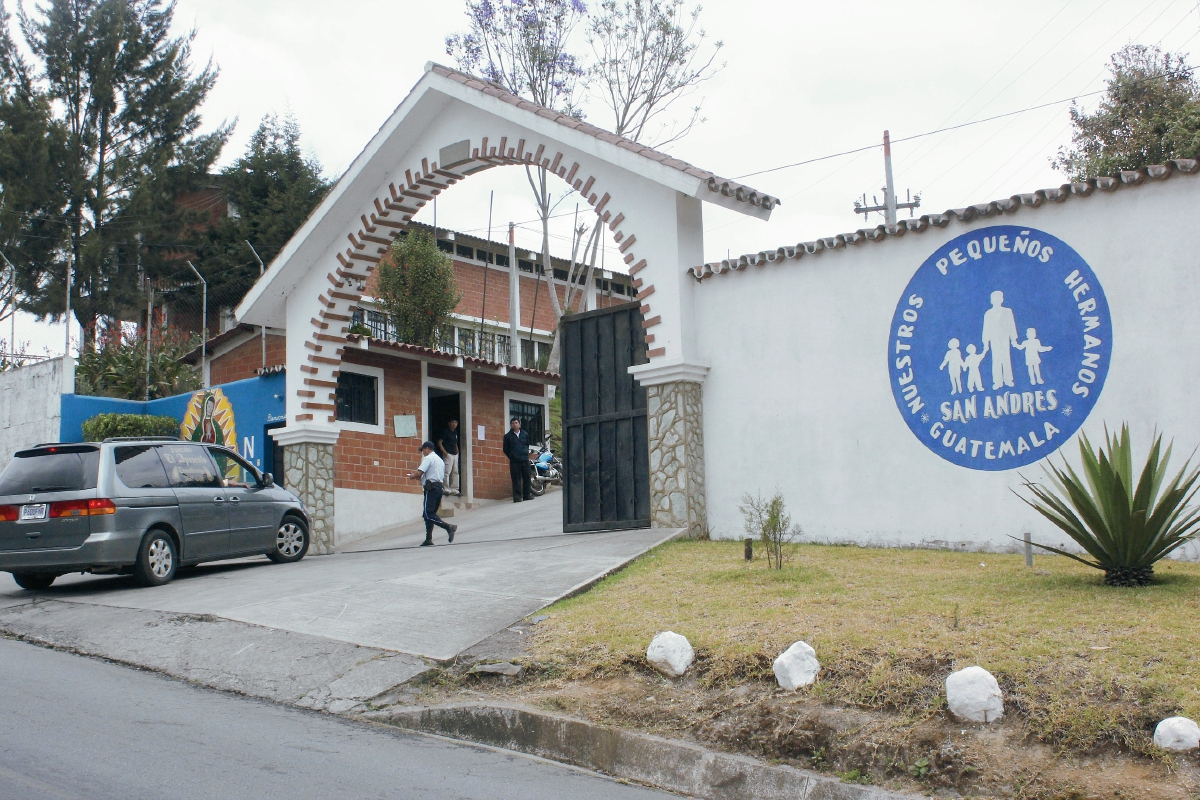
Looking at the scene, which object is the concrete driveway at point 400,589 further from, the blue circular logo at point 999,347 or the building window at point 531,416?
the building window at point 531,416

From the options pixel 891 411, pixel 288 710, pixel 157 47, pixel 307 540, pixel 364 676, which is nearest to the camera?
pixel 288 710

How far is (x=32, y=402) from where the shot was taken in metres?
22.3

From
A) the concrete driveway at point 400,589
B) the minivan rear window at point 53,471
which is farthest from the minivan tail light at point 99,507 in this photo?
the concrete driveway at point 400,589

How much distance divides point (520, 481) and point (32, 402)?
390 inches

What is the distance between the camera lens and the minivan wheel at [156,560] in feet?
38.9

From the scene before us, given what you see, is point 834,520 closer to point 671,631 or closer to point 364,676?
point 671,631

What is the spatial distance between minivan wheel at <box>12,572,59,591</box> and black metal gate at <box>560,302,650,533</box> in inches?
241

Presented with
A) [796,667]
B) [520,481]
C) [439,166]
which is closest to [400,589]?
[796,667]

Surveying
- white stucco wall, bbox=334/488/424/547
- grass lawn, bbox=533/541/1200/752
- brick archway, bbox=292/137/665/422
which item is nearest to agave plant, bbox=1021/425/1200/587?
grass lawn, bbox=533/541/1200/752

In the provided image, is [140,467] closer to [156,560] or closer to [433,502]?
[156,560]

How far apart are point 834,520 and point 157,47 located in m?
31.6

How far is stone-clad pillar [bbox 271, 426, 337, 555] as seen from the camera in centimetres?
1688

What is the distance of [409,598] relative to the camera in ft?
32.9

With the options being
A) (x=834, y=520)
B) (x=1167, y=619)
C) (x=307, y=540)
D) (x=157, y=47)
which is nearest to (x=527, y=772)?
(x=1167, y=619)
